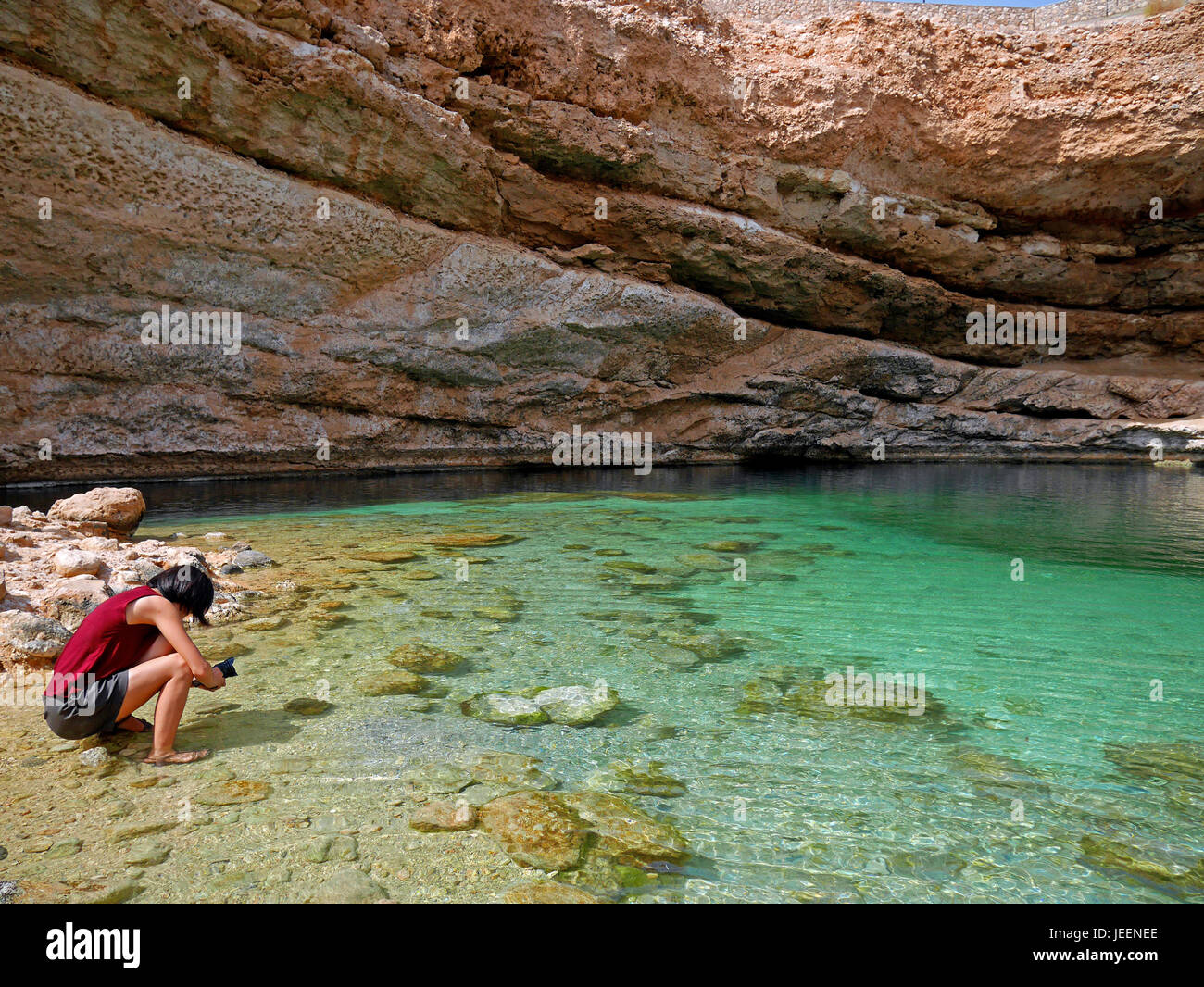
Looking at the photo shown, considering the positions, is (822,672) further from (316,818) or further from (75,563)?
(75,563)

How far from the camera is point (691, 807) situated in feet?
10.5

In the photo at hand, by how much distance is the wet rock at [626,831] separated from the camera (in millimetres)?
2834

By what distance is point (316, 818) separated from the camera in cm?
302

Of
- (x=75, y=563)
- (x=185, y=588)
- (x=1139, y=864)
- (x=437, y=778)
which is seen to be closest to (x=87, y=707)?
(x=185, y=588)

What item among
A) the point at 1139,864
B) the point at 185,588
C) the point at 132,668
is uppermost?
the point at 185,588

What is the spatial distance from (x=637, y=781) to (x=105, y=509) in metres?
8.06

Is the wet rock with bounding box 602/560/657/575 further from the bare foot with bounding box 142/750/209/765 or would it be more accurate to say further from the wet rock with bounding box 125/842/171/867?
the wet rock with bounding box 125/842/171/867

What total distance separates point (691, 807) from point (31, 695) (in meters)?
3.83

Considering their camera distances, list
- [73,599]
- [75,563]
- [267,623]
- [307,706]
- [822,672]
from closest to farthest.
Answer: [307,706]
[822,672]
[73,599]
[267,623]
[75,563]

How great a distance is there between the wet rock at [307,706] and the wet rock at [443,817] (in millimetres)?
1292

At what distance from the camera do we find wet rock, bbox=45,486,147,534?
8.55 metres

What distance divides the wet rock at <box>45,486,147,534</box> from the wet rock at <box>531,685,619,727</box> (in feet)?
22.7

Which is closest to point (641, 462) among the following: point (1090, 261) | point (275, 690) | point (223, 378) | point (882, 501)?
point (882, 501)

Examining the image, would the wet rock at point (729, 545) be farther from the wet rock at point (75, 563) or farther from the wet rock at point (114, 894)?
the wet rock at point (114, 894)
